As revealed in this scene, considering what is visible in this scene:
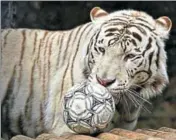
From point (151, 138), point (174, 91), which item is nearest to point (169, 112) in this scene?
point (174, 91)

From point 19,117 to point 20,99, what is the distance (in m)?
0.14

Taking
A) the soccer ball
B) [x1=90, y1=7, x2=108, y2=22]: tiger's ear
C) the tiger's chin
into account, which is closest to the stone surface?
the soccer ball

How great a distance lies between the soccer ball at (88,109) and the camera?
169 inches

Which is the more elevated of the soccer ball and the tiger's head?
the tiger's head

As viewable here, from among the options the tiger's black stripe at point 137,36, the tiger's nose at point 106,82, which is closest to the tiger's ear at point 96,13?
the tiger's black stripe at point 137,36

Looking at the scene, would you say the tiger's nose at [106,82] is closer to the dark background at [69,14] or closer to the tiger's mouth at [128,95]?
the tiger's mouth at [128,95]

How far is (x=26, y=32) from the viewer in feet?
17.7

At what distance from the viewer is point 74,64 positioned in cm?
511

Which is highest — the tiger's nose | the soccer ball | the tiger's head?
the tiger's head

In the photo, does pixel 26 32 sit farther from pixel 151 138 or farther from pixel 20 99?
pixel 151 138

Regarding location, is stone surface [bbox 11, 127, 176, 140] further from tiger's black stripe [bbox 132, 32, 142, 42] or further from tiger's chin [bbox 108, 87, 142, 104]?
tiger's black stripe [bbox 132, 32, 142, 42]

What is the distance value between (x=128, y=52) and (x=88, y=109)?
75 centimetres

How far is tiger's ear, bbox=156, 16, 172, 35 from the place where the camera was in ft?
16.9

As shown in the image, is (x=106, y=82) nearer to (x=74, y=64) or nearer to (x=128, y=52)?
(x=128, y=52)
